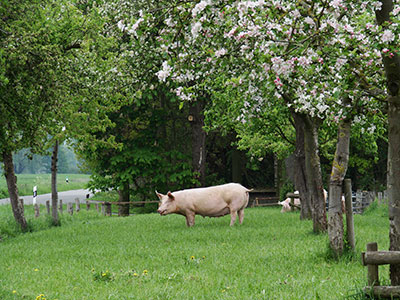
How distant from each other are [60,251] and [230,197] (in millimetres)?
6860

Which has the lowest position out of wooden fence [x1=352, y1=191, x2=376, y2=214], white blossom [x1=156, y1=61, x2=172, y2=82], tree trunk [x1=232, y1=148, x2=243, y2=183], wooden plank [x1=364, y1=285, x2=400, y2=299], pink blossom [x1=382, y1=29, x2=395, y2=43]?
wooden fence [x1=352, y1=191, x2=376, y2=214]

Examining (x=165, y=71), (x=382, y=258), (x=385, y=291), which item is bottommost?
(x=385, y=291)

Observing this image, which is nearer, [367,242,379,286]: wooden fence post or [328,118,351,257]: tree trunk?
[367,242,379,286]: wooden fence post

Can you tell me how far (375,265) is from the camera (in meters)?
7.13

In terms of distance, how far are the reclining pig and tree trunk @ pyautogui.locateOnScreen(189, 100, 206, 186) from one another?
495 inches

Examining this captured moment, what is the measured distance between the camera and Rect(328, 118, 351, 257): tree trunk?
424 inches

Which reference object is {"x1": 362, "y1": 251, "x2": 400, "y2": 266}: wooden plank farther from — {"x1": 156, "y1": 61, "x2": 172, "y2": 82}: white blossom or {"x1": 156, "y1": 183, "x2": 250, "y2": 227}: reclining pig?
{"x1": 156, "y1": 183, "x2": 250, "y2": 227}: reclining pig

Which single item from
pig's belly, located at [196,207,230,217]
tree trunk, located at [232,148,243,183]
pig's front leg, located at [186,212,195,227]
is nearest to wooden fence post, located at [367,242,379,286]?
pig's belly, located at [196,207,230,217]

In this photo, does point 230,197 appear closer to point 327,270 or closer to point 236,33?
point 327,270

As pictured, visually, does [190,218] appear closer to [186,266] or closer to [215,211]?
[215,211]

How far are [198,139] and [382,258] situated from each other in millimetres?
25720

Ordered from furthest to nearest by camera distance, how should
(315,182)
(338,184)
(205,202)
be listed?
(205,202) < (315,182) < (338,184)

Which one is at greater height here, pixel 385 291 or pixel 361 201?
pixel 385 291

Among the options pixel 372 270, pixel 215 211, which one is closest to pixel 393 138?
pixel 372 270
